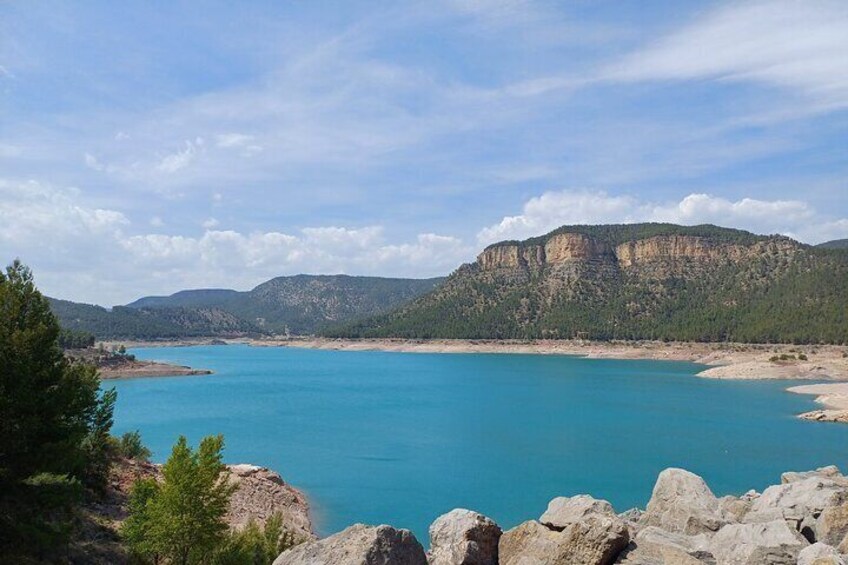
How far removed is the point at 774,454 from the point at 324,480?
26.5 m

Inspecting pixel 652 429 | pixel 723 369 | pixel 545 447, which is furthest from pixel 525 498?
pixel 723 369

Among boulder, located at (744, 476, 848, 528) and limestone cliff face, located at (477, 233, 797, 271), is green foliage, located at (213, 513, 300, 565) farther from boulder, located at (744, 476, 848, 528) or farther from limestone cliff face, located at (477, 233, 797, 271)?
limestone cliff face, located at (477, 233, 797, 271)

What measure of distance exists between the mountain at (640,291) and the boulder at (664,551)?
104516 mm

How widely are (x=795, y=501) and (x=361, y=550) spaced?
1096 centimetres

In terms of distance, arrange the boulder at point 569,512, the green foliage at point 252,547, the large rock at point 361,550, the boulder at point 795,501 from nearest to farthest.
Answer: the large rock at point 361,550, the boulder at point 569,512, the boulder at point 795,501, the green foliage at point 252,547

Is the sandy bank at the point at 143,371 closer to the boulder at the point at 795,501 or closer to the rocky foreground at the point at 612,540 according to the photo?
the rocky foreground at the point at 612,540

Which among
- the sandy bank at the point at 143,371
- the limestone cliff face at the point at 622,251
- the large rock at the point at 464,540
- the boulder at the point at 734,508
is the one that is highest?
the limestone cliff face at the point at 622,251

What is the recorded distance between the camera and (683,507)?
14320 millimetres

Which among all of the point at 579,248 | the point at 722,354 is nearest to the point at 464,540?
the point at 722,354

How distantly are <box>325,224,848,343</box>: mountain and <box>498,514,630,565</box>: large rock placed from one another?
105786 millimetres

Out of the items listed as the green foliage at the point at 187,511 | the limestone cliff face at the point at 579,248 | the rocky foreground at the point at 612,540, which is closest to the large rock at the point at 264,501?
the green foliage at the point at 187,511

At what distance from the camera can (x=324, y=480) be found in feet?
108

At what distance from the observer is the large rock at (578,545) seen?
427 inches

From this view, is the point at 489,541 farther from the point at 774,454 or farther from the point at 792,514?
the point at 774,454
